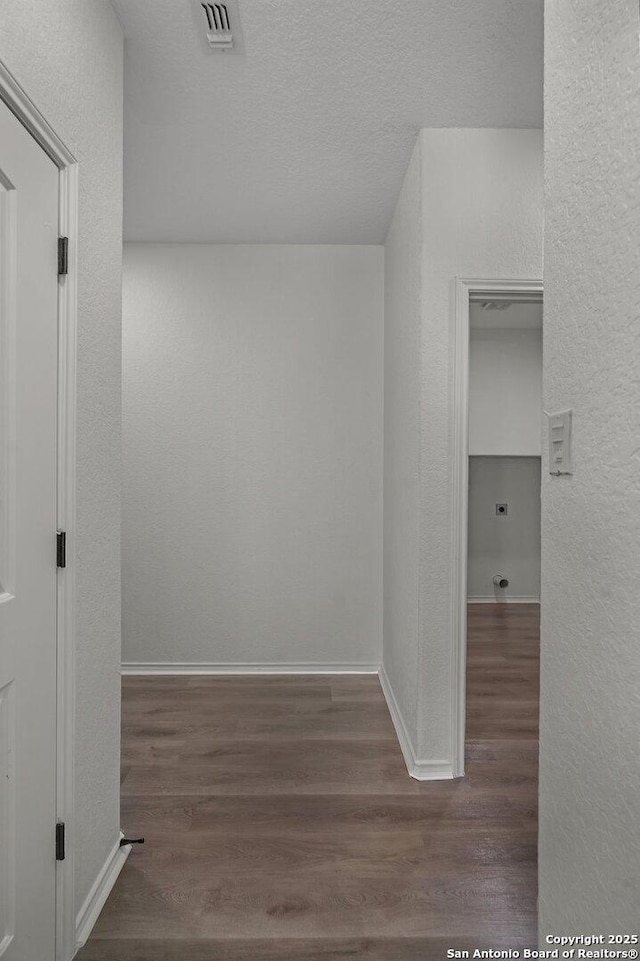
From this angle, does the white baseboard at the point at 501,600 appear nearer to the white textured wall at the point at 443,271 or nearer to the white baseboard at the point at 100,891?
the white textured wall at the point at 443,271

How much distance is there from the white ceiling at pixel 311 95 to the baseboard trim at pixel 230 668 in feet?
8.60

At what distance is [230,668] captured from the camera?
3693 mm

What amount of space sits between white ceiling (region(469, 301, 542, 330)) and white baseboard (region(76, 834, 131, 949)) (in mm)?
4208

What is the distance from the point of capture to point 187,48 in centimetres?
Result: 198

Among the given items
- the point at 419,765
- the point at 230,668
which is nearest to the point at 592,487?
the point at 419,765

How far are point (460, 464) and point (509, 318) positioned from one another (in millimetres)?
3223

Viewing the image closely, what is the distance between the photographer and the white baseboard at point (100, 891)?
158cm

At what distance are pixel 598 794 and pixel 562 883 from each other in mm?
271

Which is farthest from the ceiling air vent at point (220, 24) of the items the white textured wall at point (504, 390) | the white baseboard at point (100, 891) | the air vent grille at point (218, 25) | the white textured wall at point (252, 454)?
the white textured wall at point (504, 390)

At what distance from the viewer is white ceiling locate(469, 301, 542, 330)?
4905mm

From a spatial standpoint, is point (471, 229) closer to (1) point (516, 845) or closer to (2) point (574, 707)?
(2) point (574, 707)

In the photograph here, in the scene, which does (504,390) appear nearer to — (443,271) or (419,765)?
(443,271)

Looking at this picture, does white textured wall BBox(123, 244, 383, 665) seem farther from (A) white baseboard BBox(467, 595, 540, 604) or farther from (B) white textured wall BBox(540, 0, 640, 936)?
(B) white textured wall BBox(540, 0, 640, 936)

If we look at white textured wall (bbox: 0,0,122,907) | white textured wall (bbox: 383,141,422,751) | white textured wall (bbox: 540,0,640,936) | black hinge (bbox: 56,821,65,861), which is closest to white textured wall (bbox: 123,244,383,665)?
white textured wall (bbox: 383,141,422,751)
